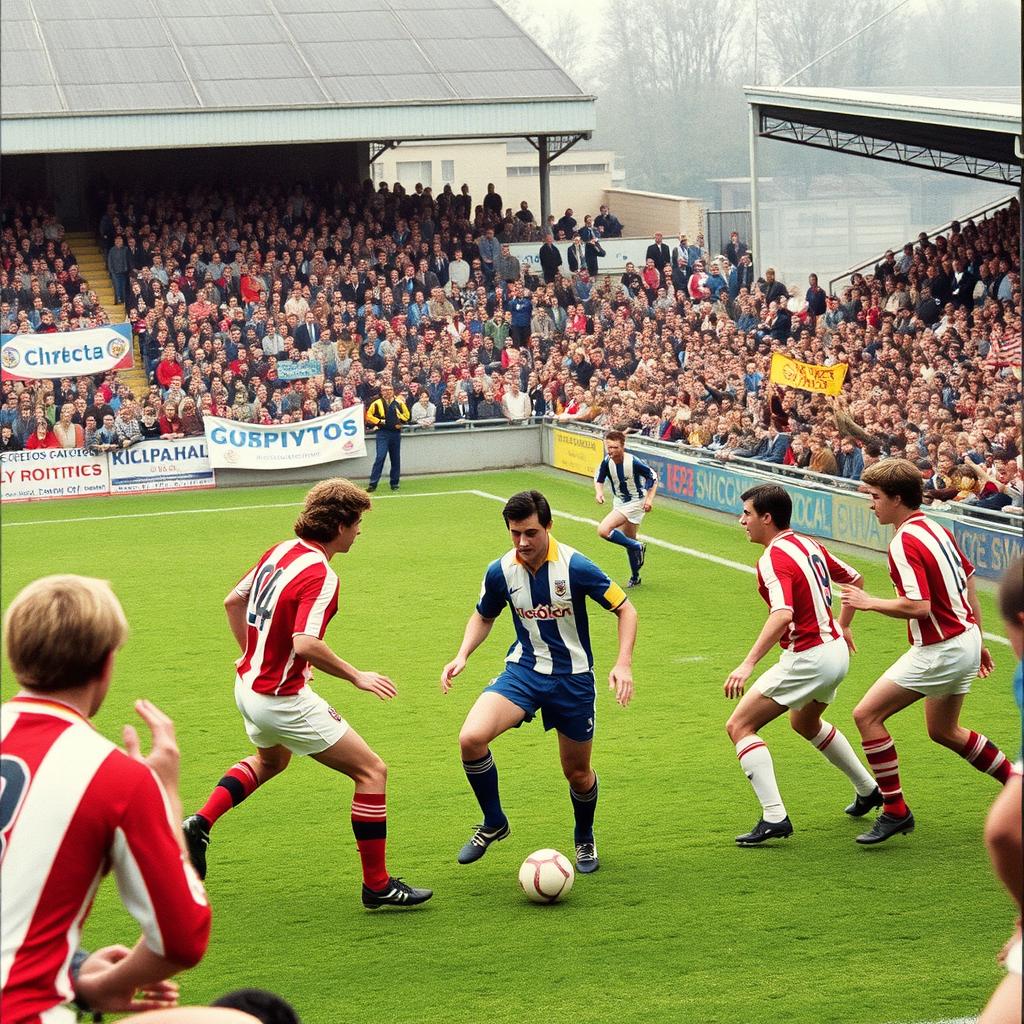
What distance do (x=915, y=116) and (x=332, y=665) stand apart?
57.8 ft

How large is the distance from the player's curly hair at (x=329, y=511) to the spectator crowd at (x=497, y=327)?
10.9m

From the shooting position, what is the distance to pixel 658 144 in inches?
2785

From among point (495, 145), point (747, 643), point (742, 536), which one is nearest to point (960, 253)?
point (742, 536)

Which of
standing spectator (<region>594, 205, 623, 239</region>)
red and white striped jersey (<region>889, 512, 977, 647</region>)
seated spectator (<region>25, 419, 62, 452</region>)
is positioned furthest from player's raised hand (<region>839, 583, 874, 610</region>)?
standing spectator (<region>594, 205, 623, 239</region>)

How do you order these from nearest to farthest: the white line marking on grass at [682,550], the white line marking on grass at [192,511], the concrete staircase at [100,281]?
1. the white line marking on grass at [682,550]
2. the white line marking on grass at [192,511]
3. the concrete staircase at [100,281]

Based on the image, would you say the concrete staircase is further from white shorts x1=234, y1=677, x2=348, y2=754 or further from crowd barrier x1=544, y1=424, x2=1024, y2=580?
white shorts x1=234, y1=677, x2=348, y2=754

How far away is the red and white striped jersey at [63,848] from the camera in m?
3.14

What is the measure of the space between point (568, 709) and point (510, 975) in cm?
157

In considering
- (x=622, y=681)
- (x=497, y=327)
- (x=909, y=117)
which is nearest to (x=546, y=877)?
(x=622, y=681)

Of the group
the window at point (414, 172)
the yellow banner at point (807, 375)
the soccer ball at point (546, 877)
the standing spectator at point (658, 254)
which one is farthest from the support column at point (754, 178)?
the window at point (414, 172)

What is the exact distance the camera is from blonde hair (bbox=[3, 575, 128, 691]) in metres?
3.17

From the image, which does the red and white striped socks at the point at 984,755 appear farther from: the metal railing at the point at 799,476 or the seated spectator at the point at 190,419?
the seated spectator at the point at 190,419

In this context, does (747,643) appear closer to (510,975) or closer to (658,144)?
(510,975)

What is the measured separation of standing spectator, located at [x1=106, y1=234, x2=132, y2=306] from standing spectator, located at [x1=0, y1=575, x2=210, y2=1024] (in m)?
29.9
